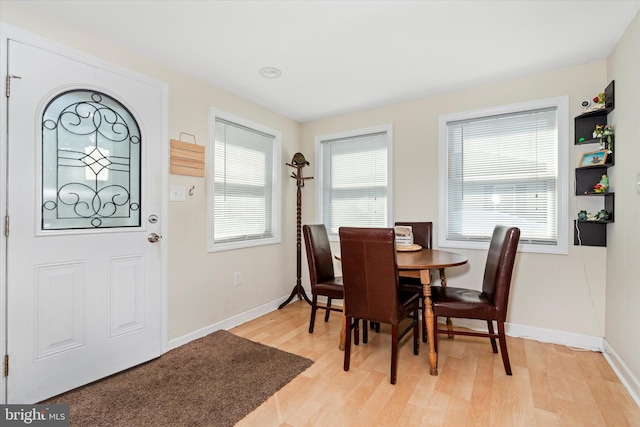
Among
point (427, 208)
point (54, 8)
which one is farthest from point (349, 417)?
point (54, 8)

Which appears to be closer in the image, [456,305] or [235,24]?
[235,24]

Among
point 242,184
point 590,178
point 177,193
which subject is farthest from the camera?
A: point 242,184

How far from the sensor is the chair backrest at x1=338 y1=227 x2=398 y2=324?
197 cm

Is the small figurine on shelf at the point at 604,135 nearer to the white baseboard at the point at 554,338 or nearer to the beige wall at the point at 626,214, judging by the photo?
the beige wall at the point at 626,214

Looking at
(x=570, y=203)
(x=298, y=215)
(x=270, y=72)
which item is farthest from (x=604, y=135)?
(x=298, y=215)

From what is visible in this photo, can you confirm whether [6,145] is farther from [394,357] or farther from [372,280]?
[394,357]

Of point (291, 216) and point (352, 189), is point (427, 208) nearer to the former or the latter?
point (352, 189)

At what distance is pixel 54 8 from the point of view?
179cm

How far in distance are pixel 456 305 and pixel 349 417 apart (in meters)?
1.04

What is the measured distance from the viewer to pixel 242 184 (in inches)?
128

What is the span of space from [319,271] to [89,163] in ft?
6.43

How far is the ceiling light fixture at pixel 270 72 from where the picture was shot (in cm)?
256

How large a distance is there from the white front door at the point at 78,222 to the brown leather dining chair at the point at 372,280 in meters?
1.49

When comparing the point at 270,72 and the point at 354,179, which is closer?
the point at 270,72
